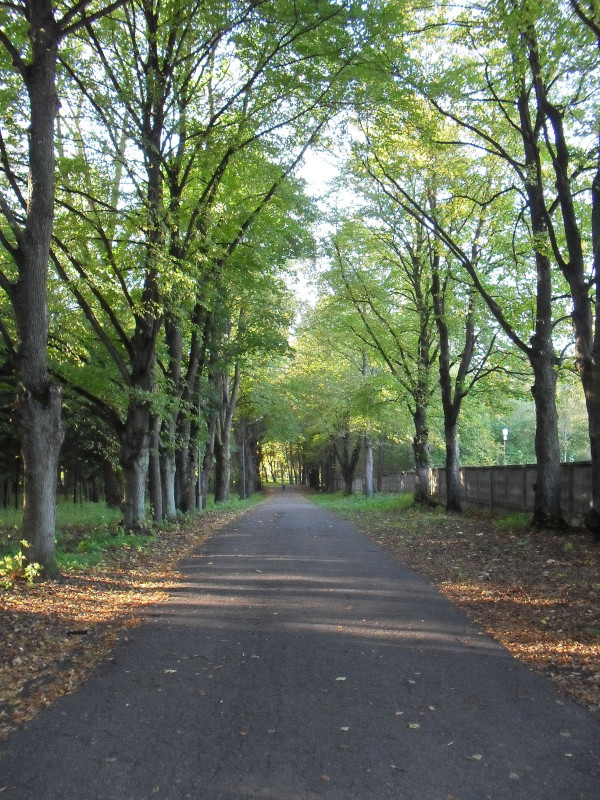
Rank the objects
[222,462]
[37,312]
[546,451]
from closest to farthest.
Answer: [37,312]
[546,451]
[222,462]

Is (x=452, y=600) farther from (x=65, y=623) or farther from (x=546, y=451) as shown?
(x=546, y=451)

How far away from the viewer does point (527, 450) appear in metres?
59.0

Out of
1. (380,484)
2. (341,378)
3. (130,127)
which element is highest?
(130,127)

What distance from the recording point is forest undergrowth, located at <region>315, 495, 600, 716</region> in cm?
564

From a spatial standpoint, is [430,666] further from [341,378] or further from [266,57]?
[341,378]

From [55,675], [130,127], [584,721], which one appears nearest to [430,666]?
[584,721]

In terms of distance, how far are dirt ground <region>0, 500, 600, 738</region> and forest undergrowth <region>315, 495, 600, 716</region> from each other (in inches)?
0.5

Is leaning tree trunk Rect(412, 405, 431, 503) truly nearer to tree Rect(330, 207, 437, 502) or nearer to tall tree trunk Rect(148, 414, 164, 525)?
tree Rect(330, 207, 437, 502)

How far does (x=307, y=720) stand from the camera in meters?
4.29

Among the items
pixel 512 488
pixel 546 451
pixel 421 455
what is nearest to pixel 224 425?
pixel 421 455

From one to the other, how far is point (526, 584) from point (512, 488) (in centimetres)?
894

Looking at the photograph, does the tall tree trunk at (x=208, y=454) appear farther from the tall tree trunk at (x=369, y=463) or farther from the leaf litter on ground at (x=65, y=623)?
the leaf litter on ground at (x=65, y=623)

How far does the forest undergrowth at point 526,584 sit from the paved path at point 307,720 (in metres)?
0.36

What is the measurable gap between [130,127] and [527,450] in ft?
175
